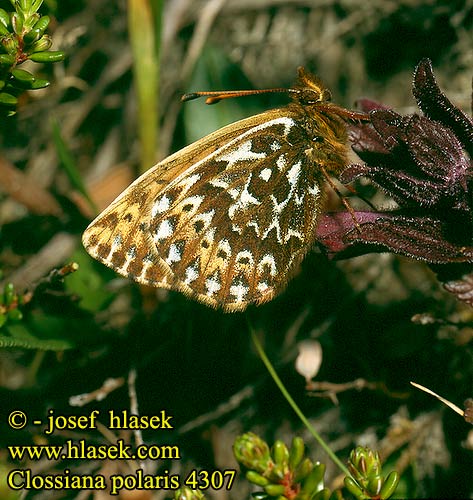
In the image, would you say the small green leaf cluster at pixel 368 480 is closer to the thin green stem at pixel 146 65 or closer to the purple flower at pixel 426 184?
the purple flower at pixel 426 184

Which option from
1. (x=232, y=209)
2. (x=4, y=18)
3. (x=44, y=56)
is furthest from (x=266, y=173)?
(x=4, y=18)

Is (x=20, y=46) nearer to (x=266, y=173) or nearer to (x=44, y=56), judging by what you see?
(x=44, y=56)

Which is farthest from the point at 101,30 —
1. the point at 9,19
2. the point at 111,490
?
the point at 111,490

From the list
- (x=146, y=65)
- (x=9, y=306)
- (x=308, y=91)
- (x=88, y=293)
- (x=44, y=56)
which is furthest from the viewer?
(x=146, y=65)

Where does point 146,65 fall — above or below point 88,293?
above

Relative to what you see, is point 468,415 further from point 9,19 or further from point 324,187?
point 9,19

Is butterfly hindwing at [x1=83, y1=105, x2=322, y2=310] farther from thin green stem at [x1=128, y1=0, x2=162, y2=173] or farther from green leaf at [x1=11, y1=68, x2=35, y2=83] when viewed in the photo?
thin green stem at [x1=128, y1=0, x2=162, y2=173]
